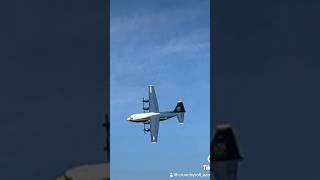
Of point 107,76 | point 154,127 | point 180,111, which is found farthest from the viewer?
Answer: point 154,127

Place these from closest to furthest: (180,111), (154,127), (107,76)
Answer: (107,76), (180,111), (154,127)

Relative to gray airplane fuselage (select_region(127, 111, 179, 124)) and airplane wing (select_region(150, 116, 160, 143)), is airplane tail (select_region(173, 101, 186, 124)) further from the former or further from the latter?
airplane wing (select_region(150, 116, 160, 143))

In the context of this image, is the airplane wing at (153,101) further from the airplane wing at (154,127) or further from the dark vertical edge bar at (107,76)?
the dark vertical edge bar at (107,76)

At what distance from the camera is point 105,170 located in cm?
764

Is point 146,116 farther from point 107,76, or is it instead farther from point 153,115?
point 107,76

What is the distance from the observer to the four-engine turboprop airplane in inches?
320

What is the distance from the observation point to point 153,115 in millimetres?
8266

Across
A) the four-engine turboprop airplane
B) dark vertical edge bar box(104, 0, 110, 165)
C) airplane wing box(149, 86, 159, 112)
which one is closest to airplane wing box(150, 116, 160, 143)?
the four-engine turboprop airplane

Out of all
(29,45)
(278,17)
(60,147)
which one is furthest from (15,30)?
(278,17)

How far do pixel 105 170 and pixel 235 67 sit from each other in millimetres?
2503

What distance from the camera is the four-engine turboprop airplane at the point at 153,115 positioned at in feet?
26.7

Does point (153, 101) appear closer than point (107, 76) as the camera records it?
No

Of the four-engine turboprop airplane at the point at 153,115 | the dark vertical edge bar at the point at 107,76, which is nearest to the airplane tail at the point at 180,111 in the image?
the four-engine turboprop airplane at the point at 153,115

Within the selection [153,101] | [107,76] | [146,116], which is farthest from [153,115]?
[107,76]
